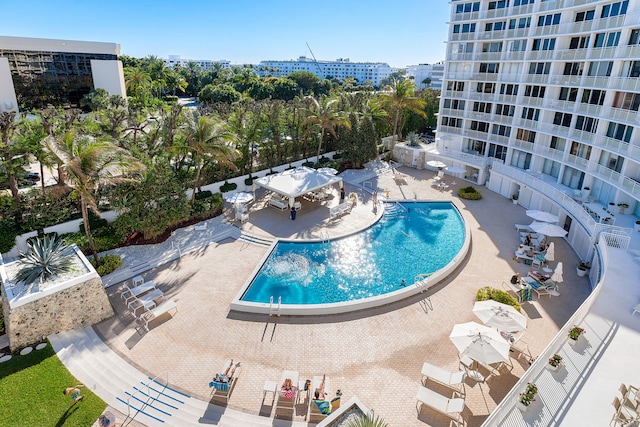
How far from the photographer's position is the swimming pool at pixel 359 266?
19.7 metres

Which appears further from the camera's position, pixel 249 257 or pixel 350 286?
pixel 249 257

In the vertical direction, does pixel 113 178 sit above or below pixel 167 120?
below

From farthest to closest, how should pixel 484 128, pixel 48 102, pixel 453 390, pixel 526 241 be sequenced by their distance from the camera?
1. pixel 48 102
2. pixel 484 128
3. pixel 526 241
4. pixel 453 390

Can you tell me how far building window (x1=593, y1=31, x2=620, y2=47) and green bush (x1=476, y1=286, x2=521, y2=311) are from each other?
21.8 m

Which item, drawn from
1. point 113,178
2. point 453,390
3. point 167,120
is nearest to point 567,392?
point 453,390

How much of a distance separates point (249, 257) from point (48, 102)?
171 feet

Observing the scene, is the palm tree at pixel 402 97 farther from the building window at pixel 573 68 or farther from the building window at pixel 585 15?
the building window at pixel 585 15

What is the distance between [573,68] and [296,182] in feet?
83.4

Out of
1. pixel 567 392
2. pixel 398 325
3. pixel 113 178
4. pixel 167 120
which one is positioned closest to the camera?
pixel 567 392

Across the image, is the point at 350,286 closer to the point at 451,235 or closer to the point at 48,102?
the point at 451,235

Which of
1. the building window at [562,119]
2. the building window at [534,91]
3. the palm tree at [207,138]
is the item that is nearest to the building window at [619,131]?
the building window at [562,119]

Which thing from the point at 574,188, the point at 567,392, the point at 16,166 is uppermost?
the point at 16,166

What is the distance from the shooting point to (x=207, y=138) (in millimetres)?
26641

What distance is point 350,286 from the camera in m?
20.9
